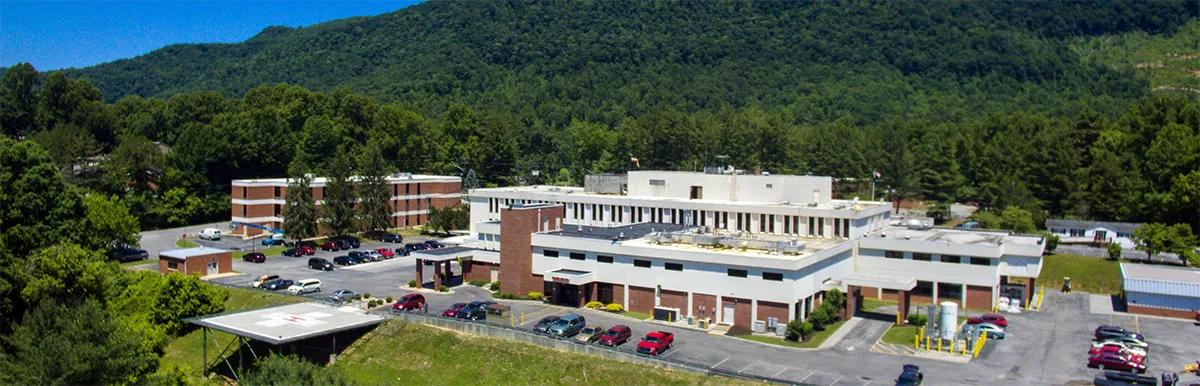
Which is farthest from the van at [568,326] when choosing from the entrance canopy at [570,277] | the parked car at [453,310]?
the parked car at [453,310]

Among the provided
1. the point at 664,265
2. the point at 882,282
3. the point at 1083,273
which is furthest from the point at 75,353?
the point at 1083,273

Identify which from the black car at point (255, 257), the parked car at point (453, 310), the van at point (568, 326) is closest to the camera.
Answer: the van at point (568, 326)

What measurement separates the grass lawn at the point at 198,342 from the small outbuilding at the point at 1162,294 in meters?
50.9

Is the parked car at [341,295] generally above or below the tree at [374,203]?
below

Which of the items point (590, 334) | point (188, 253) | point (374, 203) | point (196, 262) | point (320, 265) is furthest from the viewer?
point (374, 203)

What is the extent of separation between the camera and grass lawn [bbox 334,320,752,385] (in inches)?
1585

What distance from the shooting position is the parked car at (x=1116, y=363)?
40.5 m

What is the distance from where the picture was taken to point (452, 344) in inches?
1794

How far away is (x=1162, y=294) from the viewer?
54812 mm

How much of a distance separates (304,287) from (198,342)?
301 inches

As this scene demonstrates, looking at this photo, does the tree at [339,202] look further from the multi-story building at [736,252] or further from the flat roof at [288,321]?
the flat roof at [288,321]

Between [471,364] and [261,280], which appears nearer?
Answer: [471,364]

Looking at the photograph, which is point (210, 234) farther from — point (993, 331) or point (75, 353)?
point (993, 331)

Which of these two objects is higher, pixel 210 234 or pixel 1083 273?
pixel 210 234
